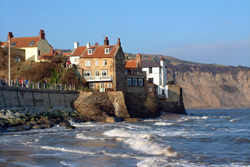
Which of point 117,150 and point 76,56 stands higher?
point 76,56

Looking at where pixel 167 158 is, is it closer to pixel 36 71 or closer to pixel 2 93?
pixel 2 93

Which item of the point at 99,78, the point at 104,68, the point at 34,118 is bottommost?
the point at 34,118

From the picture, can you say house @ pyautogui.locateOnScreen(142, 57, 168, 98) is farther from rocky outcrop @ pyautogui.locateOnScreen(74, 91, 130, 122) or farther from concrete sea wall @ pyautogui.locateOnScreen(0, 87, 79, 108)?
concrete sea wall @ pyautogui.locateOnScreen(0, 87, 79, 108)

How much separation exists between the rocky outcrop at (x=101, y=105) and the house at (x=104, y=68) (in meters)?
2.51

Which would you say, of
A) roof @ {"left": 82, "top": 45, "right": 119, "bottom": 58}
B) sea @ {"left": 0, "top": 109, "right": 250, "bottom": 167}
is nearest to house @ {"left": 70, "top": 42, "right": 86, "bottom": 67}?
roof @ {"left": 82, "top": 45, "right": 119, "bottom": 58}

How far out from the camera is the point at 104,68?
58188 millimetres

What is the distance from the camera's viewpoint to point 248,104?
625 ft

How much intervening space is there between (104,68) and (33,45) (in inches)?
600

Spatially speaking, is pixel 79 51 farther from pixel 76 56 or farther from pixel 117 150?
pixel 117 150

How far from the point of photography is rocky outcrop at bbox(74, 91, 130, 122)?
5281 centimetres

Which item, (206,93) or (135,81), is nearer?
(135,81)

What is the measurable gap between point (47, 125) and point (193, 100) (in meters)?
143

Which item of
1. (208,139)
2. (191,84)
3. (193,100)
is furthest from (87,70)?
(191,84)

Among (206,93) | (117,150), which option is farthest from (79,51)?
(206,93)
